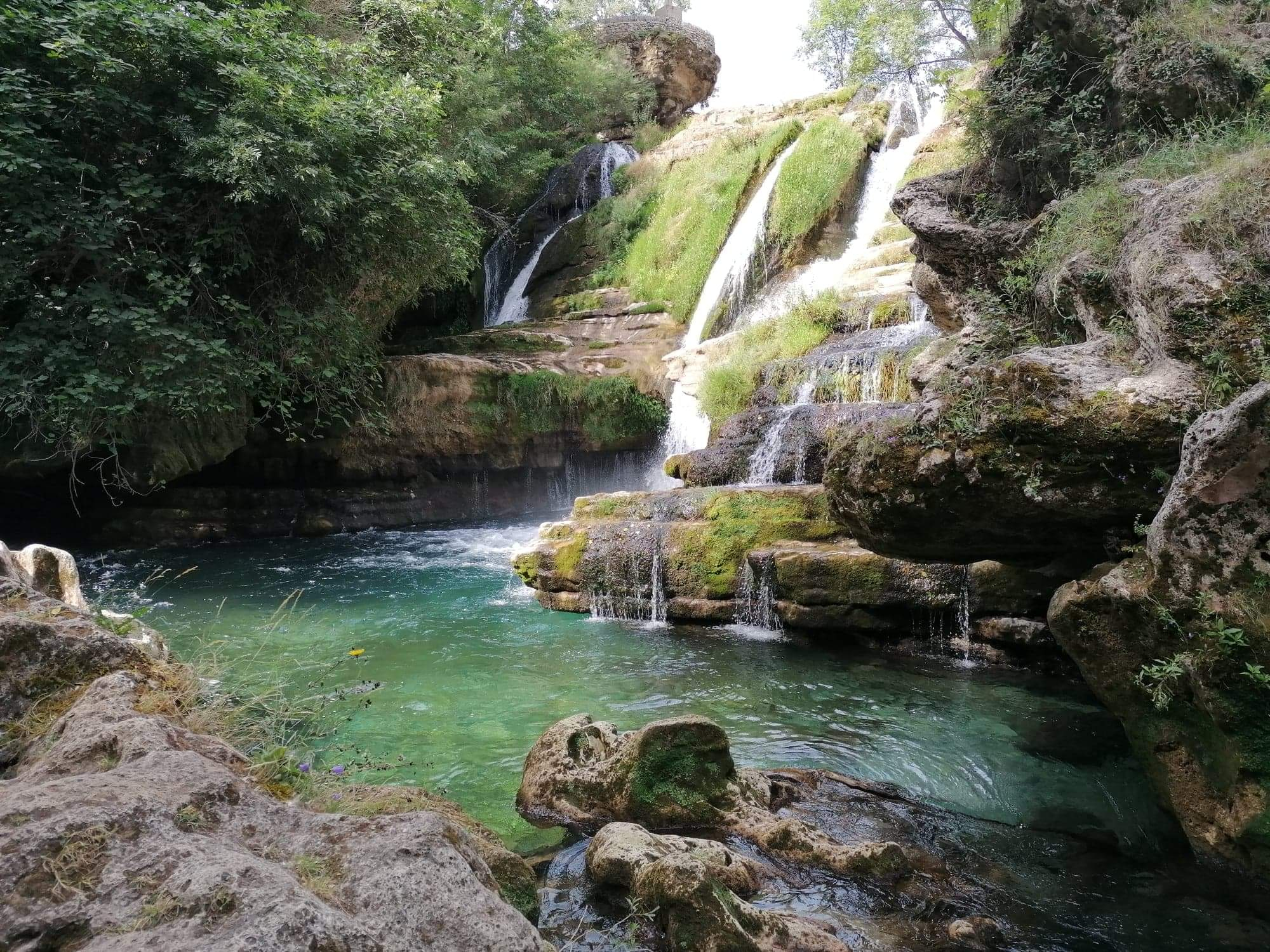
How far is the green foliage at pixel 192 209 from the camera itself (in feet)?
28.4

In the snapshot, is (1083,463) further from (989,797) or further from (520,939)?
(520,939)

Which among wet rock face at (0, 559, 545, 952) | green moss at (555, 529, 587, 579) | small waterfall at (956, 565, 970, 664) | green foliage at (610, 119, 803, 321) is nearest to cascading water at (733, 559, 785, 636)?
small waterfall at (956, 565, 970, 664)

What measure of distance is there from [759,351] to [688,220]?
23.1ft

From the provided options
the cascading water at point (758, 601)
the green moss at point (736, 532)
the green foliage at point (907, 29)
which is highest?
the green foliage at point (907, 29)

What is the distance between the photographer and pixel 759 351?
1292cm

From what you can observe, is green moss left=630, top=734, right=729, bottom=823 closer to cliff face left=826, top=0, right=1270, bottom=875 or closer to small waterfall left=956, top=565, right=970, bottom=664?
cliff face left=826, top=0, right=1270, bottom=875

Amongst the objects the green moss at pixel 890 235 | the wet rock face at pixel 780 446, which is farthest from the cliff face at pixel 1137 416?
the green moss at pixel 890 235

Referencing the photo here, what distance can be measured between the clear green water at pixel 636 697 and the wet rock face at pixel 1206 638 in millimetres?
732

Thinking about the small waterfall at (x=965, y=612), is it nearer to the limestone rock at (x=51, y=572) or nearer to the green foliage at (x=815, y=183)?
the limestone rock at (x=51, y=572)

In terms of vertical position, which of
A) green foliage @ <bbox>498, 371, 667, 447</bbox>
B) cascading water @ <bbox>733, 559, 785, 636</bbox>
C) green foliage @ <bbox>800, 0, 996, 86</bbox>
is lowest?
cascading water @ <bbox>733, 559, 785, 636</bbox>

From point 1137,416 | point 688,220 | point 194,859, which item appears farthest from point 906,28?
point 194,859

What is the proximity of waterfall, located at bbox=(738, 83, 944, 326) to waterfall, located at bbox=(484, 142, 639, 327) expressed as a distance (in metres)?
6.94

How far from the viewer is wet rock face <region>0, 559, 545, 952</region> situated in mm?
1478

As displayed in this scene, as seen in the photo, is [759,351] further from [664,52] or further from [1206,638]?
[664,52]
